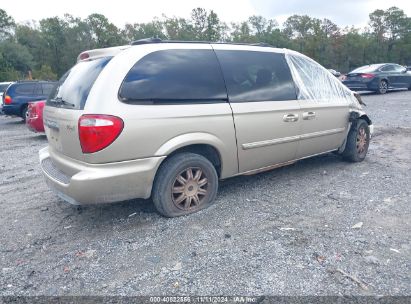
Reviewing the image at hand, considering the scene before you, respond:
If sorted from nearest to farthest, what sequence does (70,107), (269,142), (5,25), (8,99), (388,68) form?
(70,107)
(269,142)
(8,99)
(388,68)
(5,25)

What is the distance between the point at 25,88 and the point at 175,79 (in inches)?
434

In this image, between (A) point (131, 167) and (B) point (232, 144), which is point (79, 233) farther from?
(B) point (232, 144)

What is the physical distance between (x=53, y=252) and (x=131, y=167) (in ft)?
3.43

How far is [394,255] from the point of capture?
2.82m

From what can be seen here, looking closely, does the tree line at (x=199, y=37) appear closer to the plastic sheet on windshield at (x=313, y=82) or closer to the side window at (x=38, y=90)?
the side window at (x=38, y=90)

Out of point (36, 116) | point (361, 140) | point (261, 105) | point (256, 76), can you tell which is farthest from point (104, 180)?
point (36, 116)

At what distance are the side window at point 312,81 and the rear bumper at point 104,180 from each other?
92.1 inches

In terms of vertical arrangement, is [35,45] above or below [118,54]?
above

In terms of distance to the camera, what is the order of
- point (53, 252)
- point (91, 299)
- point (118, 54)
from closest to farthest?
point (91, 299), point (53, 252), point (118, 54)

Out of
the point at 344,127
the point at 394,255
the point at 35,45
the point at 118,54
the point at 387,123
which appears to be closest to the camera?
the point at 394,255

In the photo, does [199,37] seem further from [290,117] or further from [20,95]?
[290,117]

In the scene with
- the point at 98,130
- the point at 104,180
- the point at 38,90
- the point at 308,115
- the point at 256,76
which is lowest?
the point at 104,180

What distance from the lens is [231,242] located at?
307cm

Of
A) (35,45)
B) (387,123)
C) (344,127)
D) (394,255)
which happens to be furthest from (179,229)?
(35,45)
